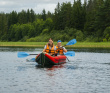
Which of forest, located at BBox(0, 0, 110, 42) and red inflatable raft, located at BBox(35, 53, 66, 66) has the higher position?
forest, located at BBox(0, 0, 110, 42)

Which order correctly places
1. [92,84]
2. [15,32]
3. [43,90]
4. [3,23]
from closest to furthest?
[43,90], [92,84], [15,32], [3,23]

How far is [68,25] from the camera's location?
279 feet

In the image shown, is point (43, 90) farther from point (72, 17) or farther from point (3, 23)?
point (3, 23)

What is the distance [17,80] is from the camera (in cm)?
1580

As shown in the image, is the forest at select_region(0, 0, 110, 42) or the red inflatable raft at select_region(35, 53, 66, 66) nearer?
the red inflatable raft at select_region(35, 53, 66, 66)

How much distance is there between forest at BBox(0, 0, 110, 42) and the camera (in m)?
66.4

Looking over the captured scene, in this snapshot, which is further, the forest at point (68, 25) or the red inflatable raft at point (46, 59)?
the forest at point (68, 25)

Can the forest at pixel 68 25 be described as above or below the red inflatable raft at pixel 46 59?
above

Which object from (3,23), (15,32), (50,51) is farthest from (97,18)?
(3,23)

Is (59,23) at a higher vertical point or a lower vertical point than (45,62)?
higher

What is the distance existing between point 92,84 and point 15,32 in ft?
364

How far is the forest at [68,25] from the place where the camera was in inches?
2616

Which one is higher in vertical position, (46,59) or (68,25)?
(68,25)

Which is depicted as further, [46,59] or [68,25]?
[68,25]
